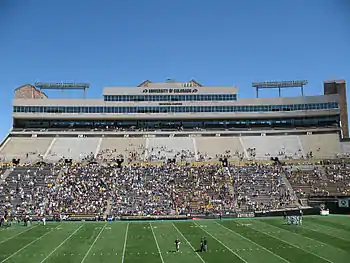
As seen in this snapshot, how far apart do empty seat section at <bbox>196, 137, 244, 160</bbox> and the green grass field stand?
1906 cm

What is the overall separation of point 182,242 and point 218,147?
3228 centimetres

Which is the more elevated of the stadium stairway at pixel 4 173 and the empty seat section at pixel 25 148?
the empty seat section at pixel 25 148

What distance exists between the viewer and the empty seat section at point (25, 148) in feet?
177

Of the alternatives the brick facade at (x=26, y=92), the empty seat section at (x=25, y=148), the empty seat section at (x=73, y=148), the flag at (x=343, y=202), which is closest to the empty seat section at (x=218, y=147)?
the empty seat section at (x=73, y=148)

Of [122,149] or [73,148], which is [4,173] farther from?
[122,149]

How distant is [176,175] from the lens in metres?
47.4

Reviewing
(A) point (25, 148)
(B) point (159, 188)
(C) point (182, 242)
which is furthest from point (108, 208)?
(A) point (25, 148)

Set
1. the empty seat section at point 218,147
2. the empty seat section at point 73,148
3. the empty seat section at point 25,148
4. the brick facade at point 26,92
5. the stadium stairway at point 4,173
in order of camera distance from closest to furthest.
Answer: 1. the stadium stairway at point 4,173
2. the empty seat section at point 25,148
3. the empty seat section at point 73,148
4. the empty seat section at point 218,147
5. the brick facade at point 26,92

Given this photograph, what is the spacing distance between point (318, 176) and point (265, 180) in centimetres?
702

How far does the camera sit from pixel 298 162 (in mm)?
51875

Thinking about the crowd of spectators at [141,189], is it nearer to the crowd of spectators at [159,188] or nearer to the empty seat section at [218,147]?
the crowd of spectators at [159,188]

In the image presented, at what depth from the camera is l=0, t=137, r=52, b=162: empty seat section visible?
5381 cm

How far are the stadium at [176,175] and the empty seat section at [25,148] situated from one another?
0.27m

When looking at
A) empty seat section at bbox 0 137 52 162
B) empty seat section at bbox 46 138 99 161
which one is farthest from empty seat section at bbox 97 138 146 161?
empty seat section at bbox 0 137 52 162
